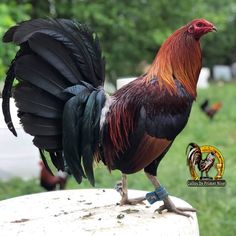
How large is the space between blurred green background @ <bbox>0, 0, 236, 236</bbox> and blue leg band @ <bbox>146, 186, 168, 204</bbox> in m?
1.52

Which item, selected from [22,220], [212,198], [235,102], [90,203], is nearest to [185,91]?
[90,203]

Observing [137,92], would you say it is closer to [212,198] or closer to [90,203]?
[90,203]

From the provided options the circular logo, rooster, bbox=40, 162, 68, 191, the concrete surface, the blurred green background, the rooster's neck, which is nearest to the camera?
the concrete surface

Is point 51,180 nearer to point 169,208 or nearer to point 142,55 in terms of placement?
point 169,208

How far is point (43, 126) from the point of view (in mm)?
2295

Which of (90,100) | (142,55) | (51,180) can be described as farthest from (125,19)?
(90,100)

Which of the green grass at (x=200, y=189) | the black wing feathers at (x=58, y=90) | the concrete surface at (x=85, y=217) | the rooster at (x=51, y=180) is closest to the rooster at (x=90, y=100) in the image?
the black wing feathers at (x=58, y=90)

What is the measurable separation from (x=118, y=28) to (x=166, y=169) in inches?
126

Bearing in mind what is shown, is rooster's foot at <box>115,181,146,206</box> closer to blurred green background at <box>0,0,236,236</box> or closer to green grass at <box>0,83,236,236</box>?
green grass at <box>0,83,236,236</box>

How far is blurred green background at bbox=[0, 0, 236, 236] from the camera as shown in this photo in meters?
4.41

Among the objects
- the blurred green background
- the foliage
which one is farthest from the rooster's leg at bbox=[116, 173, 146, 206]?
the foliage

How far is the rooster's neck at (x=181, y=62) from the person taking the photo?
2.40m

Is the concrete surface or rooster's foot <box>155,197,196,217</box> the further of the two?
rooster's foot <box>155,197,196,217</box>

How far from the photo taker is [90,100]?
2352 mm
